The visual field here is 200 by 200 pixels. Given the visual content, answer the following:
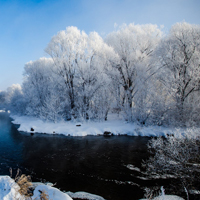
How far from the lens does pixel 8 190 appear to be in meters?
4.54

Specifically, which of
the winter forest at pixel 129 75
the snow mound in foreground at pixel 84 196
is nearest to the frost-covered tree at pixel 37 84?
the winter forest at pixel 129 75

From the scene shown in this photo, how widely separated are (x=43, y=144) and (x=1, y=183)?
32.2 feet

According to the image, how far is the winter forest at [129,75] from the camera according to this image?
16.6m

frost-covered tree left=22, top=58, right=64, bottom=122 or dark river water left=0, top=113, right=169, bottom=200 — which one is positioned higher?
frost-covered tree left=22, top=58, right=64, bottom=122

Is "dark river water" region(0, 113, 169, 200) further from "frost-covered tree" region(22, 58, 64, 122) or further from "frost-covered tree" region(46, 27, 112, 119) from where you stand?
"frost-covered tree" region(22, 58, 64, 122)

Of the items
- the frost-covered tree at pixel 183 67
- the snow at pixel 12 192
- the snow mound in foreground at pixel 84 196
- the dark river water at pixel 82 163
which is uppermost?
the frost-covered tree at pixel 183 67

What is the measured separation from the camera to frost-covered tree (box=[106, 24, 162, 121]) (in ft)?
66.5

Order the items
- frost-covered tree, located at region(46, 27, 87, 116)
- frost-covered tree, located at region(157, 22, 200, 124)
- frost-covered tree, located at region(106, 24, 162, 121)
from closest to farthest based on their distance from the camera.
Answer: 1. frost-covered tree, located at region(157, 22, 200, 124)
2. frost-covered tree, located at region(106, 24, 162, 121)
3. frost-covered tree, located at region(46, 27, 87, 116)

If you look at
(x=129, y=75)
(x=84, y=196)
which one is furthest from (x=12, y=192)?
(x=129, y=75)

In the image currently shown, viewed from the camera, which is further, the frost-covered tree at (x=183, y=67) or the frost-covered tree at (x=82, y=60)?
the frost-covered tree at (x=82, y=60)

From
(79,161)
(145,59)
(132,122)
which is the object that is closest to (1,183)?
(79,161)

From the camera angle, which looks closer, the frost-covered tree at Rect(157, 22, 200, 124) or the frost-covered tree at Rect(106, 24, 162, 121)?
the frost-covered tree at Rect(157, 22, 200, 124)

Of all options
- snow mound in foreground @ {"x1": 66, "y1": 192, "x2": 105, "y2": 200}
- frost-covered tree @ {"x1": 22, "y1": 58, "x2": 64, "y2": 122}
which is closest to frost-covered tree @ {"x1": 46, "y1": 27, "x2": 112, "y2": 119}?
frost-covered tree @ {"x1": 22, "y1": 58, "x2": 64, "y2": 122}

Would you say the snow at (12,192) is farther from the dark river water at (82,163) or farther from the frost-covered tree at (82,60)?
the frost-covered tree at (82,60)
